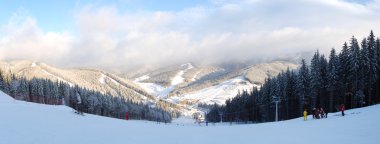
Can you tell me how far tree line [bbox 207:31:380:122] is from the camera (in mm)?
69438

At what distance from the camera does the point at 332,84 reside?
249 ft

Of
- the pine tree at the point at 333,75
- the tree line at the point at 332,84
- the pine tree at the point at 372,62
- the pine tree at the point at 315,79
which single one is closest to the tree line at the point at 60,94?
the tree line at the point at 332,84

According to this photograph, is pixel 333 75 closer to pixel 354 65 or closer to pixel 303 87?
pixel 354 65

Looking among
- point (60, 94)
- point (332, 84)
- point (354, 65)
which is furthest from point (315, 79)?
point (60, 94)

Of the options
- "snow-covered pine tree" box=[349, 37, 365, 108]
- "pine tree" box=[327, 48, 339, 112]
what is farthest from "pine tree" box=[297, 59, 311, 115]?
"snow-covered pine tree" box=[349, 37, 365, 108]

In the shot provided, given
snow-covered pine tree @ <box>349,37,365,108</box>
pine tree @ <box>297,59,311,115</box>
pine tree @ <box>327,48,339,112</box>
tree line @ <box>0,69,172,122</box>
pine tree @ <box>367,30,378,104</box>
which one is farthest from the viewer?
tree line @ <box>0,69,172,122</box>

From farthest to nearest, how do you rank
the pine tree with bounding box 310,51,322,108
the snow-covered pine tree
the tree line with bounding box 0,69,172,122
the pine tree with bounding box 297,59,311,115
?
the tree line with bounding box 0,69,172,122, the pine tree with bounding box 297,59,311,115, the pine tree with bounding box 310,51,322,108, the snow-covered pine tree

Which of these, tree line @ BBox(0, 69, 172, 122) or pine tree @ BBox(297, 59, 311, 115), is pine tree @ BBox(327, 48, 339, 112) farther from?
tree line @ BBox(0, 69, 172, 122)

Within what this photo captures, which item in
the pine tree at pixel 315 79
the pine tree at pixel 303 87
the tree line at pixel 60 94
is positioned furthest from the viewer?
the tree line at pixel 60 94

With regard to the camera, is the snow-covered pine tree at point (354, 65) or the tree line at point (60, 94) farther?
the tree line at point (60, 94)

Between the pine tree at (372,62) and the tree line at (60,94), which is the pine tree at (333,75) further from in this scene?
the tree line at (60,94)

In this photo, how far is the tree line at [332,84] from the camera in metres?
69.4

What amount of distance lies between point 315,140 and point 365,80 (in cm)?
5337

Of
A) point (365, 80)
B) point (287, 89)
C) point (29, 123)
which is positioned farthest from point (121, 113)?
point (29, 123)
